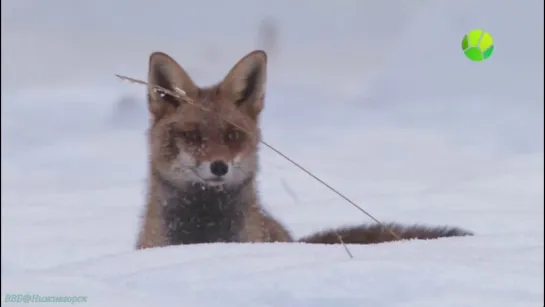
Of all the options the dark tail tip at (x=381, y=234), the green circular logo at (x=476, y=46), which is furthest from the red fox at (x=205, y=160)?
the green circular logo at (x=476, y=46)

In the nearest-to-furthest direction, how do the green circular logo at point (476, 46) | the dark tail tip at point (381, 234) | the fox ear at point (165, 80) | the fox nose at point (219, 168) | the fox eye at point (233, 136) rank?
the green circular logo at point (476, 46) < the fox nose at point (219, 168) < the fox eye at point (233, 136) < the fox ear at point (165, 80) < the dark tail tip at point (381, 234)

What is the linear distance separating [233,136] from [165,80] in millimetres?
675

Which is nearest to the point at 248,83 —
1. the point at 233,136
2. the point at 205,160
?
the point at 233,136

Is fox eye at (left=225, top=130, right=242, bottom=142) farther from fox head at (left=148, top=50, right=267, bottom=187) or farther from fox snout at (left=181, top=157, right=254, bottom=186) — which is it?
fox snout at (left=181, top=157, right=254, bottom=186)

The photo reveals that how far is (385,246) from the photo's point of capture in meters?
3.68

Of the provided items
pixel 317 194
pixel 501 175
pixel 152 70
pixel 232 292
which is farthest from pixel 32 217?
pixel 232 292

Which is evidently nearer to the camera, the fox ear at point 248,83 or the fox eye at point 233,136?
the fox eye at point 233,136

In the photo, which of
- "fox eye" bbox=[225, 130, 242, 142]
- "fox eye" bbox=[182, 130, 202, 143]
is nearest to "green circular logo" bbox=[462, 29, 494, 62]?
"fox eye" bbox=[225, 130, 242, 142]

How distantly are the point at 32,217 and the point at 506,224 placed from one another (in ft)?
20.4

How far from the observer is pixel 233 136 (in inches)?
209

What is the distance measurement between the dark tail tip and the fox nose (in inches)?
36.3

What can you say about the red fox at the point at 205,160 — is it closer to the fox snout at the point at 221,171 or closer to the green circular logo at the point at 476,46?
the fox snout at the point at 221,171

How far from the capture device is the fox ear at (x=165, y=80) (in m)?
5.47

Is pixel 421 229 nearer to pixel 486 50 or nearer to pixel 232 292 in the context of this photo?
pixel 486 50
